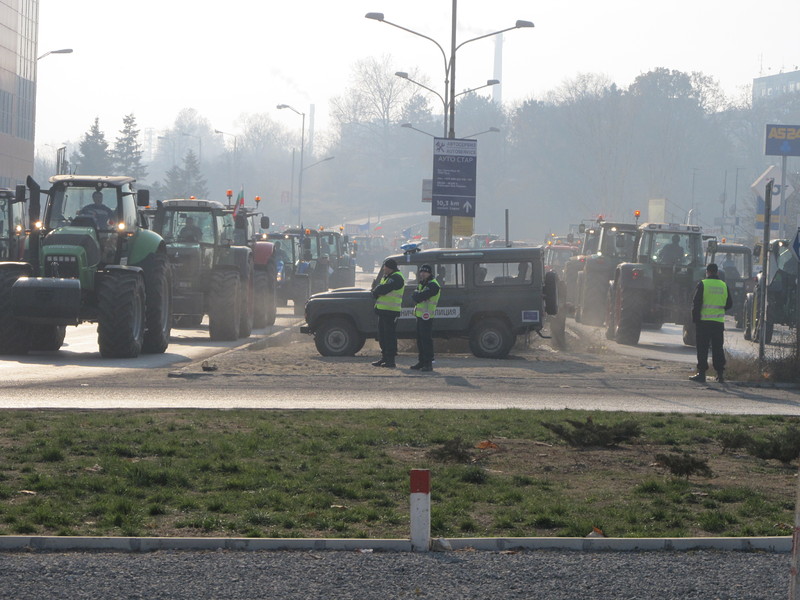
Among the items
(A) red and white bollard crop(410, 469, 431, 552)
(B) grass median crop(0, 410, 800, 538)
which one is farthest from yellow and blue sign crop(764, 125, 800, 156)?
(A) red and white bollard crop(410, 469, 431, 552)

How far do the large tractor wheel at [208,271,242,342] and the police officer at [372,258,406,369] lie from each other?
236 inches

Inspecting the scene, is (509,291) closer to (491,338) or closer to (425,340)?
(491,338)

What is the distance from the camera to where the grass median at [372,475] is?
28.0 ft

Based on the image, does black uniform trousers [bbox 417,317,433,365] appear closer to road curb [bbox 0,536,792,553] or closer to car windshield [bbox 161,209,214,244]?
car windshield [bbox 161,209,214,244]

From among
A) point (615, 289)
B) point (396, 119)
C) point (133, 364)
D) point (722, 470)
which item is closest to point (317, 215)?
point (396, 119)

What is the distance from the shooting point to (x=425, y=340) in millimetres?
20297

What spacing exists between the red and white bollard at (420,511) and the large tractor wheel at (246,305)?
19.8 m

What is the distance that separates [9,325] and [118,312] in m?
1.89

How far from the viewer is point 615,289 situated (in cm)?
2978

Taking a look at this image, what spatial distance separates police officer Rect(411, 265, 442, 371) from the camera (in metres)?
20.3

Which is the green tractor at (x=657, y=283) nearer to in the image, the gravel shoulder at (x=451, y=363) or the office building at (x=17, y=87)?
the gravel shoulder at (x=451, y=363)

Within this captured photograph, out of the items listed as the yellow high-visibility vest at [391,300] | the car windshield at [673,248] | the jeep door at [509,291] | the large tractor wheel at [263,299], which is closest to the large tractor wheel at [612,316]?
the car windshield at [673,248]

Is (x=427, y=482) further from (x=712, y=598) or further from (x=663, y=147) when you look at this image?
(x=663, y=147)

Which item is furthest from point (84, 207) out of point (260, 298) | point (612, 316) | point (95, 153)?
point (95, 153)
